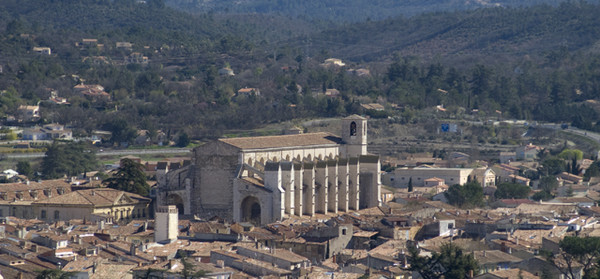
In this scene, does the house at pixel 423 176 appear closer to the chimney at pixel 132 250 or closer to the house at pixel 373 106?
the house at pixel 373 106

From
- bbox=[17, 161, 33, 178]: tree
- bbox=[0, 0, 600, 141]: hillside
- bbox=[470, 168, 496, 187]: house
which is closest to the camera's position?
bbox=[17, 161, 33, 178]: tree

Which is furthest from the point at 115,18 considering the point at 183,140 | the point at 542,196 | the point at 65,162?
the point at 542,196

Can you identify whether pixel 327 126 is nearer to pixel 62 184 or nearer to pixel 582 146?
pixel 582 146

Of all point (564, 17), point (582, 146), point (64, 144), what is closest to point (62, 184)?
point (64, 144)

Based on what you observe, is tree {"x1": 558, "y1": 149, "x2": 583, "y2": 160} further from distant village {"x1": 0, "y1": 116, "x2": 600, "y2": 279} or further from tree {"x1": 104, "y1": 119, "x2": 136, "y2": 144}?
tree {"x1": 104, "y1": 119, "x2": 136, "y2": 144}

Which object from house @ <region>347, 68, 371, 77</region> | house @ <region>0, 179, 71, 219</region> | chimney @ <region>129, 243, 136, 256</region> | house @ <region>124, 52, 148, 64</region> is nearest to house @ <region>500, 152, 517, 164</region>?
house @ <region>0, 179, 71, 219</region>

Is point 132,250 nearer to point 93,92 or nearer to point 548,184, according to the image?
point 548,184
